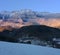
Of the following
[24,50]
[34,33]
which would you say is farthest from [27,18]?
[24,50]

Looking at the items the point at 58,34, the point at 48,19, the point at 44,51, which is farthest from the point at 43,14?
the point at 44,51

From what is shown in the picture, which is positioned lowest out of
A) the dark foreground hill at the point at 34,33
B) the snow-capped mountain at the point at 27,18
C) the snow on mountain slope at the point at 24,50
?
the snow on mountain slope at the point at 24,50

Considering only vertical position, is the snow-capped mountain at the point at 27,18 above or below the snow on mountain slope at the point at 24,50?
above

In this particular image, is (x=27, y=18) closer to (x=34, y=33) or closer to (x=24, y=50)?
(x=34, y=33)

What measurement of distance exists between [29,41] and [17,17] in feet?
3.15

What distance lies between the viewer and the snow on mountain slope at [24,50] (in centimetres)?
709

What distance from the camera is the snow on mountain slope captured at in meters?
7.09

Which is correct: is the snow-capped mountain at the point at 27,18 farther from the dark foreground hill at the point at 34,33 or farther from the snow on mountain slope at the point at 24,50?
the snow on mountain slope at the point at 24,50

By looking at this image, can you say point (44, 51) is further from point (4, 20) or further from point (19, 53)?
point (4, 20)

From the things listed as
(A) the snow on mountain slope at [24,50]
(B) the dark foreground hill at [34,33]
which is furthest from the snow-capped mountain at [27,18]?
(A) the snow on mountain slope at [24,50]

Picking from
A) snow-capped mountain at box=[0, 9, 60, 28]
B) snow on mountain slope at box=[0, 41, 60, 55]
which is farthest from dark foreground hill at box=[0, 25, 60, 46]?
snow on mountain slope at box=[0, 41, 60, 55]

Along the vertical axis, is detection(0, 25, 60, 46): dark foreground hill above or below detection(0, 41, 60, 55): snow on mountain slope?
above

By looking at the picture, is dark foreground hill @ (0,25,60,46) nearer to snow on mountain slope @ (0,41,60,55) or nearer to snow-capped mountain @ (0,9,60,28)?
snow-capped mountain @ (0,9,60,28)

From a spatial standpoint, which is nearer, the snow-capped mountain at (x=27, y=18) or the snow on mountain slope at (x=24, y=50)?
the snow-capped mountain at (x=27, y=18)
